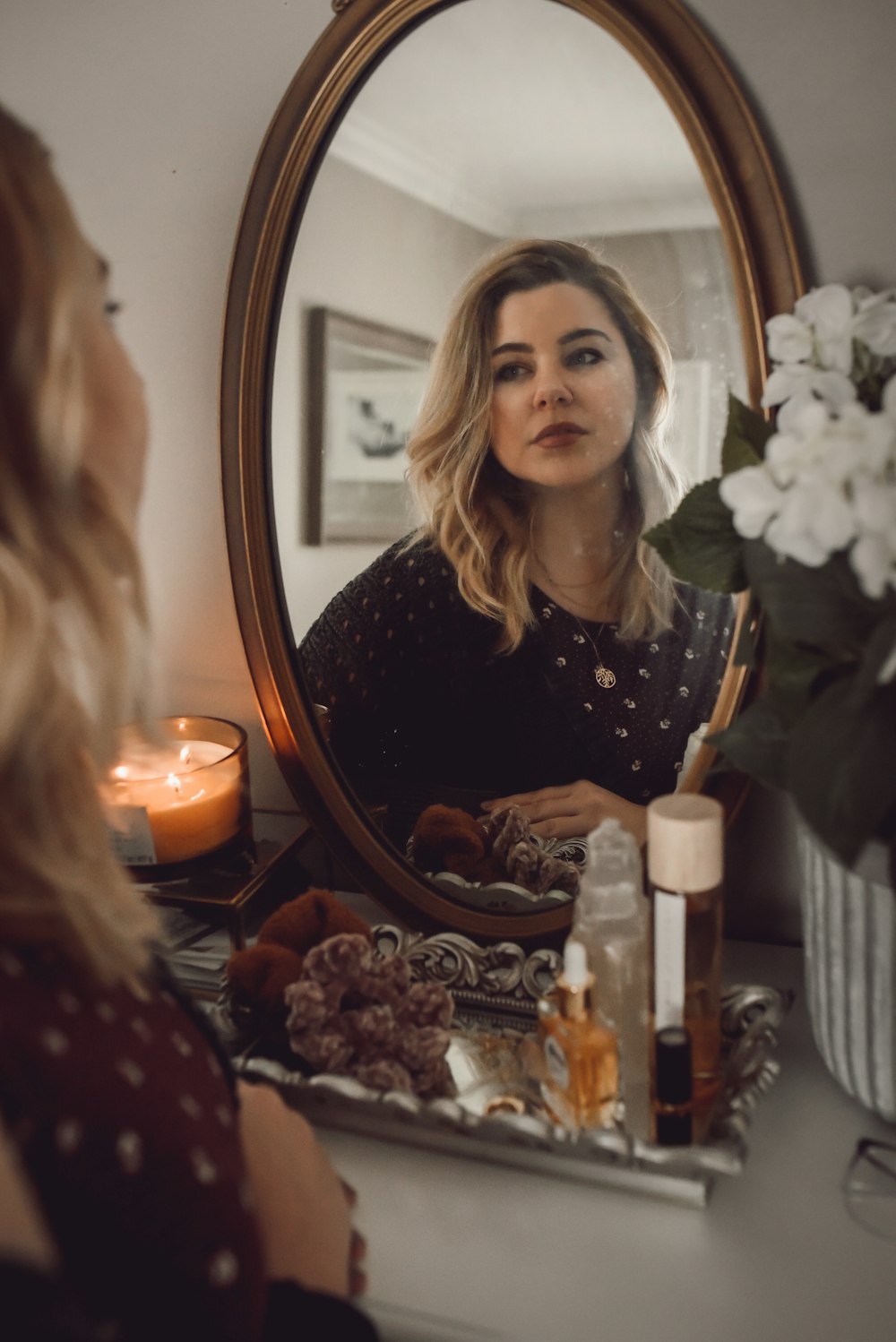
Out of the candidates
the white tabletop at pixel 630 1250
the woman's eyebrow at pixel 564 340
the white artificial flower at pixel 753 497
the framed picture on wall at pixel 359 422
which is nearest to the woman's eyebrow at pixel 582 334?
the woman's eyebrow at pixel 564 340

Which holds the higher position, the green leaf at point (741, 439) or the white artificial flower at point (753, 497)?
the green leaf at point (741, 439)

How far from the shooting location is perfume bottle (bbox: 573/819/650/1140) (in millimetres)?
683

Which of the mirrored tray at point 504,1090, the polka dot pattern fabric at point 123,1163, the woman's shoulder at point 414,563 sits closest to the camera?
the polka dot pattern fabric at point 123,1163

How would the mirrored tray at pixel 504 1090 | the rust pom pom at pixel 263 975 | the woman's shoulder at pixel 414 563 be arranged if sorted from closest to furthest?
the mirrored tray at pixel 504 1090 → the rust pom pom at pixel 263 975 → the woman's shoulder at pixel 414 563

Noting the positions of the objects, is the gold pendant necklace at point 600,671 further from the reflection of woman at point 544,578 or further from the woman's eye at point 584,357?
the woman's eye at point 584,357

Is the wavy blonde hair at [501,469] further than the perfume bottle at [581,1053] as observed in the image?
Yes

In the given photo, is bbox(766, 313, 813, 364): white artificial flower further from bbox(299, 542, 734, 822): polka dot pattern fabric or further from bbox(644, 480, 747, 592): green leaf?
bbox(299, 542, 734, 822): polka dot pattern fabric

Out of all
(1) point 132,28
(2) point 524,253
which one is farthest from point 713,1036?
(1) point 132,28

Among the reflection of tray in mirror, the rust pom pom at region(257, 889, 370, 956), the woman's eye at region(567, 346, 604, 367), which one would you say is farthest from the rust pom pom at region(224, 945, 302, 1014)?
the woman's eye at region(567, 346, 604, 367)

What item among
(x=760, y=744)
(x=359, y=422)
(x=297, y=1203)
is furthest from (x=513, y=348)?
(x=297, y=1203)

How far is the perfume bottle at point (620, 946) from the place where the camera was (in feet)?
2.24

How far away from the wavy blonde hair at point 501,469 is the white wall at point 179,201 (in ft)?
0.77

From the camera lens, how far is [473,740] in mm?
837

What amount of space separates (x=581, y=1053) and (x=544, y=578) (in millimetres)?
348
